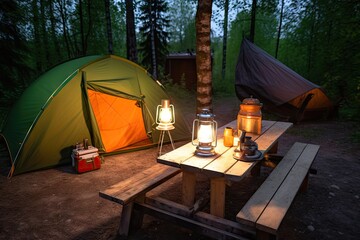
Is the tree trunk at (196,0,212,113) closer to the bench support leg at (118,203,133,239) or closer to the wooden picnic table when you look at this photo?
the wooden picnic table

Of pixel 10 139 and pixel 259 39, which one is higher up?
pixel 259 39

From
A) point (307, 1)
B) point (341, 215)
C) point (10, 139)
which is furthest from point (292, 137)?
point (307, 1)

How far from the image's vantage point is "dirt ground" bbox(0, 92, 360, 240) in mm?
2854

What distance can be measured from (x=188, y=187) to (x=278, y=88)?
6651mm

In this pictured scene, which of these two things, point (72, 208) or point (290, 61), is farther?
point (290, 61)

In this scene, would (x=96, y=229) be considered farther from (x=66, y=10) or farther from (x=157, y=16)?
(x=157, y=16)

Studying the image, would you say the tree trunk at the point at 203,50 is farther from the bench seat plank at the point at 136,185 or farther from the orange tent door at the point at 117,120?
the bench seat plank at the point at 136,185

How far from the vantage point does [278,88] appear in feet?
27.2

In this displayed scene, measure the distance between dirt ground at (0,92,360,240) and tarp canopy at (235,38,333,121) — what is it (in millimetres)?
3069

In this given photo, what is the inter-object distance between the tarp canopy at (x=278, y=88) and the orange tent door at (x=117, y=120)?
15.2ft

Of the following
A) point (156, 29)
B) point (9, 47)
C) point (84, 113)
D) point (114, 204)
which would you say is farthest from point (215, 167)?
point (156, 29)

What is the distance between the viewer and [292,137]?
22.3ft

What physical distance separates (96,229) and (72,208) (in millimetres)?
678

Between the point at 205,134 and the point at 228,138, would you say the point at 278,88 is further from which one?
the point at 205,134
